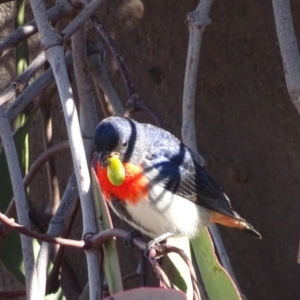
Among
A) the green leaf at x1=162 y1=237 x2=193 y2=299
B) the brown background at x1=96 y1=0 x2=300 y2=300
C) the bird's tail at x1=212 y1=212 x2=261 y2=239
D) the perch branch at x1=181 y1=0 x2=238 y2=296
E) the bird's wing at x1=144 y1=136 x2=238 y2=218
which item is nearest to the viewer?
the green leaf at x1=162 y1=237 x2=193 y2=299

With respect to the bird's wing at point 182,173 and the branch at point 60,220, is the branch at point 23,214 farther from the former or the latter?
the bird's wing at point 182,173

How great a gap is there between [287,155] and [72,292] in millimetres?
965

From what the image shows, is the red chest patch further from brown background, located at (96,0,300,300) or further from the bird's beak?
brown background, located at (96,0,300,300)

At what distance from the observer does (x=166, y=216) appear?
6.55ft

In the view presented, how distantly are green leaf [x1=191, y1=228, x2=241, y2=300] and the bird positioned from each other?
1.02 feet

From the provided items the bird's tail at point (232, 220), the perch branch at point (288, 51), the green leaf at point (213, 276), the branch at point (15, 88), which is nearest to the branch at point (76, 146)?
the branch at point (15, 88)

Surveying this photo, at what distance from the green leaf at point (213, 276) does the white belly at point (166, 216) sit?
1.28 feet

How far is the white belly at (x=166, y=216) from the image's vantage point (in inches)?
77.1

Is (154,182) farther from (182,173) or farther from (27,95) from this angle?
(27,95)

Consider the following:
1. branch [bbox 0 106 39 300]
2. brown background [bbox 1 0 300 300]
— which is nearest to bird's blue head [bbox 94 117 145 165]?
branch [bbox 0 106 39 300]

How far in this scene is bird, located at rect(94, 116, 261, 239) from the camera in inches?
75.6

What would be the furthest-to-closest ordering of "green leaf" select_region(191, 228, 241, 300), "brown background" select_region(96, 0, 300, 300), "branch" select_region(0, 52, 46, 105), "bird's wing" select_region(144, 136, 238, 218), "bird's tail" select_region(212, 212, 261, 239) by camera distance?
1. "brown background" select_region(96, 0, 300, 300)
2. "bird's tail" select_region(212, 212, 261, 239)
3. "bird's wing" select_region(144, 136, 238, 218)
4. "branch" select_region(0, 52, 46, 105)
5. "green leaf" select_region(191, 228, 241, 300)

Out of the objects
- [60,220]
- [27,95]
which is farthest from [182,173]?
[27,95]

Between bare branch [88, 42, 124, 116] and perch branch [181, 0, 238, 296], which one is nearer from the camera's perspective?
perch branch [181, 0, 238, 296]
